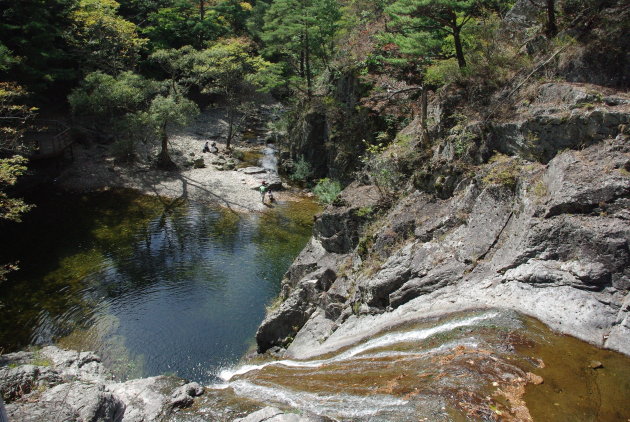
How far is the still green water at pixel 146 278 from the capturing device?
15359 millimetres

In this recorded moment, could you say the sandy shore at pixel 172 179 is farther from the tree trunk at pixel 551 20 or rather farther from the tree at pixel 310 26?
the tree trunk at pixel 551 20

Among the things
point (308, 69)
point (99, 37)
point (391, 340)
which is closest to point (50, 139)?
point (99, 37)

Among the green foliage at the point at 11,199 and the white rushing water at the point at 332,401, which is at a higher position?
the green foliage at the point at 11,199

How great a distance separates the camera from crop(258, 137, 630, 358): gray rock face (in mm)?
7648

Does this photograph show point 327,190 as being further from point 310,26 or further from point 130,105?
point 130,105

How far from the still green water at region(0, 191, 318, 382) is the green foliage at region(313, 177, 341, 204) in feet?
4.14

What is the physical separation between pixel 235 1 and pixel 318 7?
24.8m

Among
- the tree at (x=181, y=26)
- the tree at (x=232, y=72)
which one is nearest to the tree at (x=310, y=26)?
the tree at (x=232, y=72)

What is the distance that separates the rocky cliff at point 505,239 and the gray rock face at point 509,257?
0.03 metres

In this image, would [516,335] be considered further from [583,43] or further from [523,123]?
[583,43]

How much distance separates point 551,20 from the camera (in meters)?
12.5

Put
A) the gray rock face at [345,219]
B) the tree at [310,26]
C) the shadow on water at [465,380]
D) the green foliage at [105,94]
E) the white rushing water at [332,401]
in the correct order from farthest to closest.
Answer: the tree at [310,26]
the green foliage at [105,94]
the gray rock face at [345,219]
the white rushing water at [332,401]
the shadow on water at [465,380]

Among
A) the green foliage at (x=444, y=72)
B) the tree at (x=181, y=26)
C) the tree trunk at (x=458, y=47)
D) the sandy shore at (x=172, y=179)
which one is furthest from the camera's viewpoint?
the tree at (x=181, y=26)

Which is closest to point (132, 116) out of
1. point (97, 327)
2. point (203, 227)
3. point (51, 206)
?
point (51, 206)
